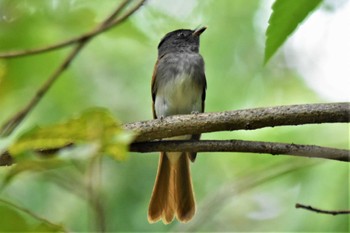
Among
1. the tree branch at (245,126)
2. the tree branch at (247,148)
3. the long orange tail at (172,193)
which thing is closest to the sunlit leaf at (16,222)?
the tree branch at (245,126)

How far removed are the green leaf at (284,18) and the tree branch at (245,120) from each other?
0.95 ft

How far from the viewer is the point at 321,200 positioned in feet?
9.48

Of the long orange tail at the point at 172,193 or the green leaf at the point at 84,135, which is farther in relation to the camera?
the long orange tail at the point at 172,193

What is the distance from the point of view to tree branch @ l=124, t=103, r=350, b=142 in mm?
1480

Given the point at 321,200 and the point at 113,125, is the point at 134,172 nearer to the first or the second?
the point at 321,200

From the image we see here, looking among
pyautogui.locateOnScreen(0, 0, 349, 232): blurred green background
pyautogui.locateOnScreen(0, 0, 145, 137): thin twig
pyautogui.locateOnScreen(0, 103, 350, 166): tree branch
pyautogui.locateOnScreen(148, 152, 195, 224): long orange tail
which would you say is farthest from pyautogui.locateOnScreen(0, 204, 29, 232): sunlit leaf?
pyautogui.locateOnScreen(148, 152, 195, 224): long orange tail

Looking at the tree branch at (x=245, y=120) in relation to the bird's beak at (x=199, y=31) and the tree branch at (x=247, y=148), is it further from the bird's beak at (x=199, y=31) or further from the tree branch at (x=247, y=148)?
the bird's beak at (x=199, y=31)

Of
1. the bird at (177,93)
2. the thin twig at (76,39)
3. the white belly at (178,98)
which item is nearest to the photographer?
the thin twig at (76,39)

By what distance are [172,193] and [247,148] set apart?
72.2 inches

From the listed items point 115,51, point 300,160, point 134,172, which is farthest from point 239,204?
point 300,160

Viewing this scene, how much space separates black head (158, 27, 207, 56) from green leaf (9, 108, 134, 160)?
3413mm

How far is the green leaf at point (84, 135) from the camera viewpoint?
0.97 meters

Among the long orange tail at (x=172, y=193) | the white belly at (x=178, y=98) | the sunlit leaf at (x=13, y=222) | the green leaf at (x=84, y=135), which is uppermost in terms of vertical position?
the white belly at (x=178, y=98)

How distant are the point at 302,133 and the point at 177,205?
86cm
